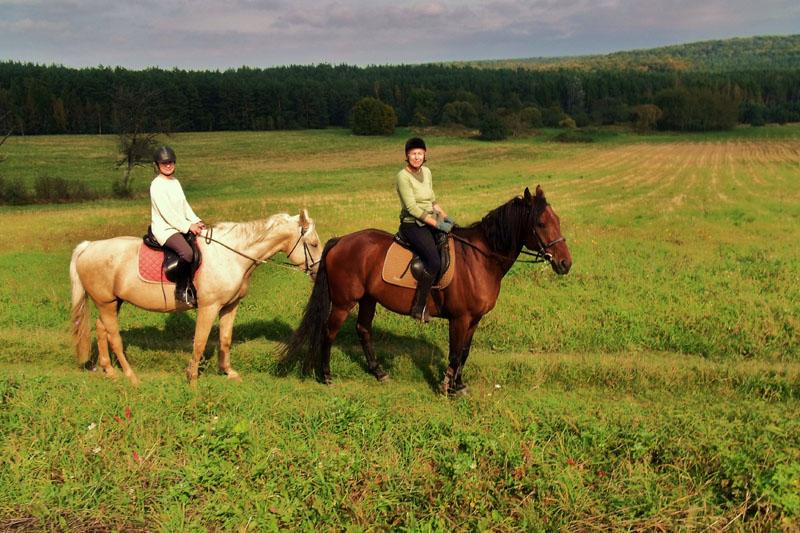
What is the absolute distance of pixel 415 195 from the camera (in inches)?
275

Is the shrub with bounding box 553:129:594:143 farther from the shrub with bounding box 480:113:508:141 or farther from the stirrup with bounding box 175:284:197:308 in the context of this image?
the stirrup with bounding box 175:284:197:308

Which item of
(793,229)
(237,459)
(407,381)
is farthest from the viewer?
(793,229)

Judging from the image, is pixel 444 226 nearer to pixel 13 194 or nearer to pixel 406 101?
pixel 13 194

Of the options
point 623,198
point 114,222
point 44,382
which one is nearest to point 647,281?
point 44,382

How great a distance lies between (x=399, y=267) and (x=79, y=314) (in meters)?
4.95

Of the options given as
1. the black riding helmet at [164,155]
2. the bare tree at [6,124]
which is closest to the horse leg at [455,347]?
the black riding helmet at [164,155]

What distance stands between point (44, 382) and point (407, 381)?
4.75 m

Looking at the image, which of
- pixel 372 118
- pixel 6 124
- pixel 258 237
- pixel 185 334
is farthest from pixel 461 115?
pixel 258 237

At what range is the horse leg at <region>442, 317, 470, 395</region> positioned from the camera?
719 cm

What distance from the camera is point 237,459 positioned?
16.1 feet

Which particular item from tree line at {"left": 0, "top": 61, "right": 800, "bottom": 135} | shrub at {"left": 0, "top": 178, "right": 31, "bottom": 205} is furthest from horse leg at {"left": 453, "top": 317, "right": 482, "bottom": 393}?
tree line at {"left": 0, "top": 61, "right": 800, "bottom": 135}

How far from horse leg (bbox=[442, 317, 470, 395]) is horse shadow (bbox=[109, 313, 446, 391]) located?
1.32 ft

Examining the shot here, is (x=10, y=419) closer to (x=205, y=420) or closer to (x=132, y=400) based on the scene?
(x=132, y=400)

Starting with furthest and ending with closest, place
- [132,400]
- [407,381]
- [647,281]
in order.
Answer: [647,281] → [407,381] → [132,400]
